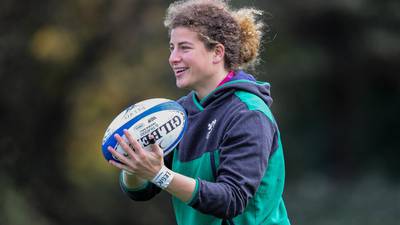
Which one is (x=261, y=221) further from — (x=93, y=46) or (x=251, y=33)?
(x=93, y=46)

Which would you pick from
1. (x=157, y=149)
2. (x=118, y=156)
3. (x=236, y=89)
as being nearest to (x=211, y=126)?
(x=236, y=89)

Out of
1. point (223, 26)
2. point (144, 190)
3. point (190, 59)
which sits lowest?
point (144, 190)

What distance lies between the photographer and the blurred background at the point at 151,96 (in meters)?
12.0

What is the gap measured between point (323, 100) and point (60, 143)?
8.40 meters

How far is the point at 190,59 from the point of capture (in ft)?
13.8

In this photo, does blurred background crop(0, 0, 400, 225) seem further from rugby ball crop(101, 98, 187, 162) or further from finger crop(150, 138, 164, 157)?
finger crop(150, 138, 164, 157)

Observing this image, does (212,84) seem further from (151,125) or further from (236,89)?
(151,125)

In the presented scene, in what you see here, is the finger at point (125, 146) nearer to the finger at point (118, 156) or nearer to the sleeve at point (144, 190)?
the finger at point (118, 156)

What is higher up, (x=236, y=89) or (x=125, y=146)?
(x=236, y=89)

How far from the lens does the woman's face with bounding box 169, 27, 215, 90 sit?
13.8 ft

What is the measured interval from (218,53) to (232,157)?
2.05 ft

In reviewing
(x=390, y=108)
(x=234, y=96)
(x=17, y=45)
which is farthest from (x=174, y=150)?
(x=390, y=108)

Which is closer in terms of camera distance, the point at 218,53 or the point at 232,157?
the point at 232,157

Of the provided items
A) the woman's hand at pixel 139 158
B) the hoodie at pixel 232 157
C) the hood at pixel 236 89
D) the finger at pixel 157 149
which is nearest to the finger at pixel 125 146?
the woman's hand at pixel 139 158
